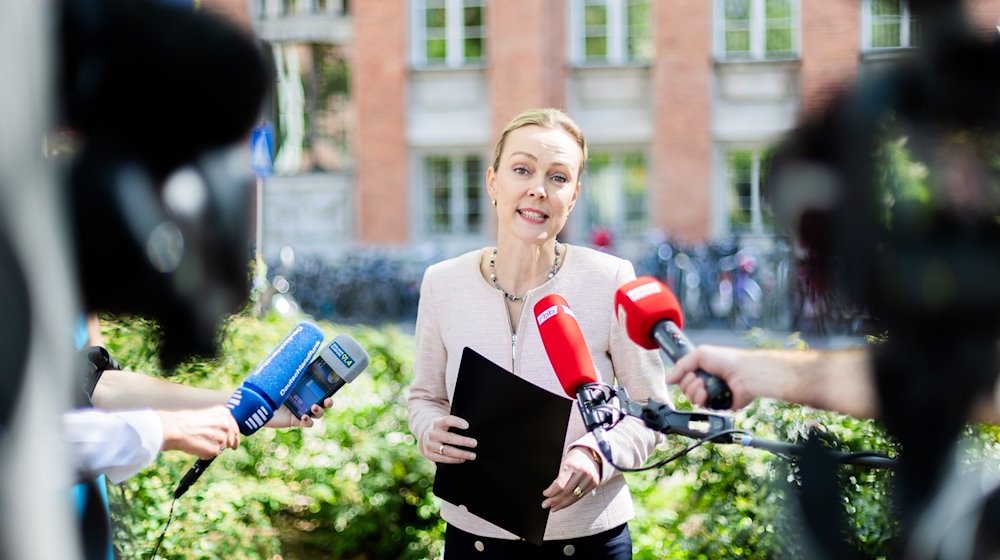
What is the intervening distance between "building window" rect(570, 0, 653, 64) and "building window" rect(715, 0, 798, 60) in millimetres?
1198

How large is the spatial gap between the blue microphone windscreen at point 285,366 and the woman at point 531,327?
31cm

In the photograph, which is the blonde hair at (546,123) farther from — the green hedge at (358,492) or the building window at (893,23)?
the building window at (893,23)

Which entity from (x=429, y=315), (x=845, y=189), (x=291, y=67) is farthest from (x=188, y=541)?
(x=845, y=189)

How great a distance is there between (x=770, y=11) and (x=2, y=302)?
16712 mm

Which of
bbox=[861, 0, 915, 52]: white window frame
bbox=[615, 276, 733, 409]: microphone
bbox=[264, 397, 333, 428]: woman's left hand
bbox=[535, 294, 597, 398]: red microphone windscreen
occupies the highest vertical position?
bbox=[861, 0, 915, 52]: white window frame

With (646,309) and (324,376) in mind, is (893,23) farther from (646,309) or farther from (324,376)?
(324,376)

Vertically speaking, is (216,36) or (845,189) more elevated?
(216,36)

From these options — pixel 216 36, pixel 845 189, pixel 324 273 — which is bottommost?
pixel 324 273

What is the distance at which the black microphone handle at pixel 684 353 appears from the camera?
4.79 feet

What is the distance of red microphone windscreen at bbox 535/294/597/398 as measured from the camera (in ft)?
5.98

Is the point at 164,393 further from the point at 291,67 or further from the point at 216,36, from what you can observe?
the point at 216,36

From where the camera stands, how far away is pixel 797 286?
138 centimetres

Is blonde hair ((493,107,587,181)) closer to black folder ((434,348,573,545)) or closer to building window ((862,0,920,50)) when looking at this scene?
black folder ((434,348,573,545))

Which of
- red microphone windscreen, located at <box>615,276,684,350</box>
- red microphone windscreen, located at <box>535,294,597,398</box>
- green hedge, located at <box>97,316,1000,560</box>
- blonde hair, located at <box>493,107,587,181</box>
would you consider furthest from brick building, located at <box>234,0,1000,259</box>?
red microphone windscreen, located at <box>615,276,684,350</box>
